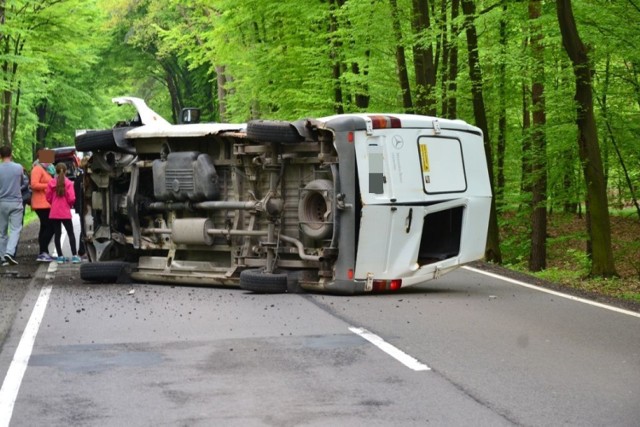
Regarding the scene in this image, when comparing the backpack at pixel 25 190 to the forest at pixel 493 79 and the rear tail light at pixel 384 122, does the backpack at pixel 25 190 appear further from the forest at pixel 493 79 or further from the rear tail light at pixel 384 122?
the rear tail light at pixel 384 122

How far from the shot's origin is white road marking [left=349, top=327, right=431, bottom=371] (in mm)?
8445

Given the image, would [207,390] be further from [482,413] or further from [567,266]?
[567,266]

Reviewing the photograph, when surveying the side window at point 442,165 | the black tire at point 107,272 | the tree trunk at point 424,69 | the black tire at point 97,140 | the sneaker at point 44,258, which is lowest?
the sneaker at point 44,258

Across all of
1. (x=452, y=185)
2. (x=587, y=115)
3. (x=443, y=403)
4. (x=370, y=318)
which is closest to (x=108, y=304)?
(x=370, y=318)

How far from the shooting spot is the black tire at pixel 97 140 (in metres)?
15.2

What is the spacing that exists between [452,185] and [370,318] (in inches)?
133

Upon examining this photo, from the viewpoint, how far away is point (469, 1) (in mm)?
22156

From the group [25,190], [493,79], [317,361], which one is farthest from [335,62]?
[317,361]

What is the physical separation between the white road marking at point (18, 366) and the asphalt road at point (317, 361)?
3cm

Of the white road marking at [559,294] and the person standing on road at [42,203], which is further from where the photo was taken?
the person standing on road at [42,203]

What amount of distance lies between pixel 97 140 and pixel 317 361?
299 inches

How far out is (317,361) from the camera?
343 inches

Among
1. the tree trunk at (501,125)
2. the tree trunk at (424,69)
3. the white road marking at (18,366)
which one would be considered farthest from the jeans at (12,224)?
the tree trunk at (501,125)

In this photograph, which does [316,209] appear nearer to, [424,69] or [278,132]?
[278,132]
